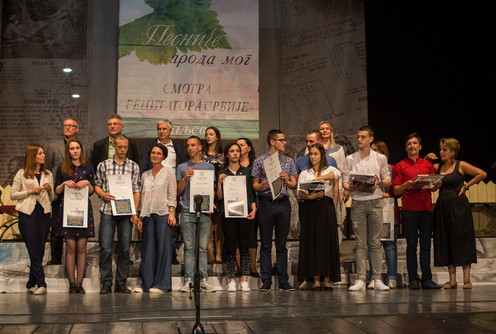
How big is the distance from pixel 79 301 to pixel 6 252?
174 cm

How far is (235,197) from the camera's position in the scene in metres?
6.56

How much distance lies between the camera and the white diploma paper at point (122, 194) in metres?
6.47

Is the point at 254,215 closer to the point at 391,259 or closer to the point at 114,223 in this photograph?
the point at 114,223

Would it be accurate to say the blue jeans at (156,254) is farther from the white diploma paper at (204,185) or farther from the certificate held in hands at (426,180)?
the certificate held in hands at (426,180)

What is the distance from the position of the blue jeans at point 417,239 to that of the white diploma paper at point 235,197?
1.68 meters

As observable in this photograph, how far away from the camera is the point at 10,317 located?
460 cm

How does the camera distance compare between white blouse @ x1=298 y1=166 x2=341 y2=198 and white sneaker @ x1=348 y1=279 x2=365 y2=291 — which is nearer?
white sneaker @ x1=348 y1=279 x2=365 y2=291

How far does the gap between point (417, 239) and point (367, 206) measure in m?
0.67

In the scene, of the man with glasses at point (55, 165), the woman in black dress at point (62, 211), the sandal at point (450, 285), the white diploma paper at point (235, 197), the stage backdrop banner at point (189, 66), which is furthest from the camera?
the stage backdrop banner at point (189, 66)

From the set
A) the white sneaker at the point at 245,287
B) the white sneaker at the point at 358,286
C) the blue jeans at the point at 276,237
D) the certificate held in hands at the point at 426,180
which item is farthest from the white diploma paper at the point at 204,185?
the certificate held in hands at the point at 426,180

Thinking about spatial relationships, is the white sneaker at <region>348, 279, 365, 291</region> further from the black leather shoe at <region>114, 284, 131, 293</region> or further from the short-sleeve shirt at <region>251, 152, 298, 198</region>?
the black leather shoe at <region>114, 284, 131, 293</region>

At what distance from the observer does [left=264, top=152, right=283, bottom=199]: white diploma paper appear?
643 cm

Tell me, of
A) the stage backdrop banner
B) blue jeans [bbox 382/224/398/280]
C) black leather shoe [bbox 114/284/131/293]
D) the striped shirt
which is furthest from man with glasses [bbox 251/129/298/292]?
the stage backdrop banner

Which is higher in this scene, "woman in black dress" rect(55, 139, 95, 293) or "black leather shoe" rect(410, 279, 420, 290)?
"woman in black dress" rect(55, 139, 95, 293)
